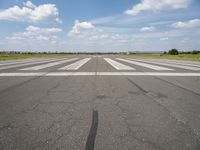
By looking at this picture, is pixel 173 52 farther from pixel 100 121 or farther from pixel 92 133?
pixel 92 133

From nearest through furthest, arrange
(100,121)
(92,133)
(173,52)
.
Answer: (92,133)
(100,121)
(173,52)

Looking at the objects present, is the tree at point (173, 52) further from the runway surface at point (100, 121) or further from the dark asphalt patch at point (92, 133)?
the dark asphalt patch at point (92, 133)

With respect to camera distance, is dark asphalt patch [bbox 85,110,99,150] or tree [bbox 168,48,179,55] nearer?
dark asphalt patch [bbox 85,110,99,150]

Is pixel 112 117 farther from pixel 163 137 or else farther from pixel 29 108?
pixel 29 108

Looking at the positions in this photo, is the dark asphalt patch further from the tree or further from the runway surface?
the tree

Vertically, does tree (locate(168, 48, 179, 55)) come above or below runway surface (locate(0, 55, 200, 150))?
above

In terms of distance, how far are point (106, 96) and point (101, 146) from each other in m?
2.47

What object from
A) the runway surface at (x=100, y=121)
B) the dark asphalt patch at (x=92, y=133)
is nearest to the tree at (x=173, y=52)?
the runway surface at (x=100, y=121)

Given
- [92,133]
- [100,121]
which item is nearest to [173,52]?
[100,121]

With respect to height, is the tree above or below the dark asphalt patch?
above

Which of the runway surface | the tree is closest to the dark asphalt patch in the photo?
the runway surface

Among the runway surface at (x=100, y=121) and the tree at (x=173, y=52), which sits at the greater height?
the tree at (x=173, y=52)

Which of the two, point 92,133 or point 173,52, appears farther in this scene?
point 173,52

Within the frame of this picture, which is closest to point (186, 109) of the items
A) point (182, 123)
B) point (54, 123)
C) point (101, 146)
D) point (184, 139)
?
point (182, 123)
